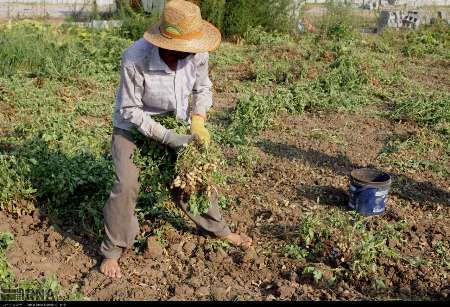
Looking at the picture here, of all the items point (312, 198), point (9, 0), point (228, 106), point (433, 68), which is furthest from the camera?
point (9, 0)

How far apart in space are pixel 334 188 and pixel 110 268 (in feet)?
7.08

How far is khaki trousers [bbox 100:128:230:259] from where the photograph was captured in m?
3.43

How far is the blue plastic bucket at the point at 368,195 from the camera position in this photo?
436 cm

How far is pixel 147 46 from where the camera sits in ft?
10.8

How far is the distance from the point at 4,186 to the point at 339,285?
93.9 inches

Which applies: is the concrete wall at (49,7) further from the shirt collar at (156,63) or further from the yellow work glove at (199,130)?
the shirt collar at (156,63)

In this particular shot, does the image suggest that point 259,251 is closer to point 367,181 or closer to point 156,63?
point 367,181

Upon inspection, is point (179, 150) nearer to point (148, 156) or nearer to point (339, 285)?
point (148, 156)

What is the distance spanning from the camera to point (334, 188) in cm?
496

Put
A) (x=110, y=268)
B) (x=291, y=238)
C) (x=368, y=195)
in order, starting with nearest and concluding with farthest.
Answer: (x=110, y=268)
(x=291, y=238)
(x=368, y=195)

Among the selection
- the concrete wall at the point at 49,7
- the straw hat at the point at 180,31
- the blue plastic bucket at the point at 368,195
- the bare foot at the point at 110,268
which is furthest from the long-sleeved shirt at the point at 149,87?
the concrete wall at the point at 49,7

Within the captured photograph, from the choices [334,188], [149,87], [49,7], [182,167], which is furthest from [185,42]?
[49,7]

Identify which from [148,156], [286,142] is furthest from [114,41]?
[148,156]

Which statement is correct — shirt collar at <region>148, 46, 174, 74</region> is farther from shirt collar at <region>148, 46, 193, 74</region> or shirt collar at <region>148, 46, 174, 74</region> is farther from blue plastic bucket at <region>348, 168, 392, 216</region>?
blue plastic bucket at <region>348, 168, 392, 216</region>
